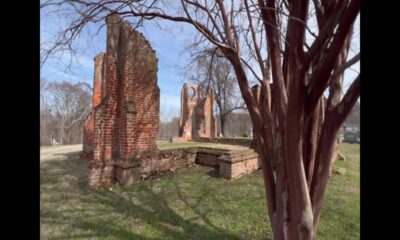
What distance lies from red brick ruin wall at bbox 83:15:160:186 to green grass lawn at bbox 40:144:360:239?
88 centimetres

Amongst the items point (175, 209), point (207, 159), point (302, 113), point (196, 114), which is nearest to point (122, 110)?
point (175, 209)

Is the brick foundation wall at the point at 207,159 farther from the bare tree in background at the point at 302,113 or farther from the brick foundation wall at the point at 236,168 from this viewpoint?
the bare tree in background at the point at 302,113

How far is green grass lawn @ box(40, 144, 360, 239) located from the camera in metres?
4.20

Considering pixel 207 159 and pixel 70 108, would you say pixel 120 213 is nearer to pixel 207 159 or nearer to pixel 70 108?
pixel 207 159

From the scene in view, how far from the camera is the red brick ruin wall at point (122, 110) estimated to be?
699 centimetres

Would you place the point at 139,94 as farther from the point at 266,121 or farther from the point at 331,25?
the point at 331,25

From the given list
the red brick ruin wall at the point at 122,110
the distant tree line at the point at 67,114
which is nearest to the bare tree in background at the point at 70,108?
the distant tree line at the point at 67,114

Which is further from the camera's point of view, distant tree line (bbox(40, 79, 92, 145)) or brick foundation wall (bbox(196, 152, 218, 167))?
distant tree line (bbox(40, 79, 92, 145))

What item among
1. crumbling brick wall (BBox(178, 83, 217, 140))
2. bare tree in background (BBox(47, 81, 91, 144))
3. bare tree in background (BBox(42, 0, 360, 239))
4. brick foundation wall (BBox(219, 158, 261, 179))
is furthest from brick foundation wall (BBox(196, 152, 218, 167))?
bare tree in background (BBox(47, 81, 91, 144))

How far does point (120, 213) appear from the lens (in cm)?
497

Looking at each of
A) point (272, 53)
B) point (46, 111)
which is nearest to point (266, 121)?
point (272, 53)

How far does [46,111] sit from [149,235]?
46.4m

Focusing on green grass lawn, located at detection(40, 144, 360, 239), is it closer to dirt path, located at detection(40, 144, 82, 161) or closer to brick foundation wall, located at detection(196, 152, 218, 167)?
brick foundation wall, located at detection(196, 152, 218, 167)
